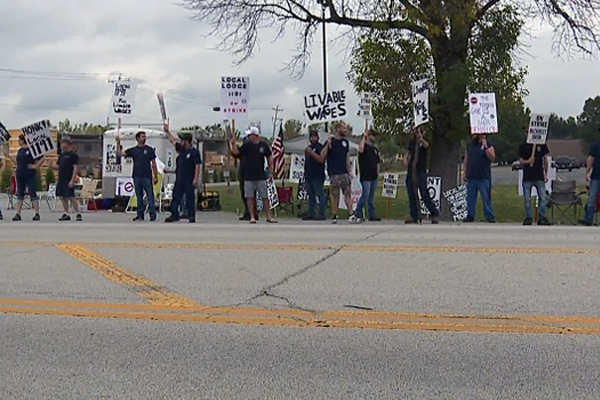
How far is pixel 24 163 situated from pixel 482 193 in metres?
9.31

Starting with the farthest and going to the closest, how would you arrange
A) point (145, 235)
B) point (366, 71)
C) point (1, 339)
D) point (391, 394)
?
point (366, 71)
point (145, 235)
point (1, 339)
point (391, 394)

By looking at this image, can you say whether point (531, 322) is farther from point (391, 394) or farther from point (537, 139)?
point (537, 139)

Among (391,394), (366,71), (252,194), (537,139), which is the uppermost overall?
(366,71)

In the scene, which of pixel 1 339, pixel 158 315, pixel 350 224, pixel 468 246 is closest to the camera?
pixel 1 339

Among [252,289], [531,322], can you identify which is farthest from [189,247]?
[531,322]

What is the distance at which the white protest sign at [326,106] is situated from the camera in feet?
51.2

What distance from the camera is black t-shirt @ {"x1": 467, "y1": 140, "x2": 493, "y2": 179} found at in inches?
542

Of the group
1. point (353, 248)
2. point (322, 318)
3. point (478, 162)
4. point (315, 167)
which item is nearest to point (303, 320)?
point (322, 318)

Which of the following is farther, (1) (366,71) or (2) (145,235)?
(1) (366,71)

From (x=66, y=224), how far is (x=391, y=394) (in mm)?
10470

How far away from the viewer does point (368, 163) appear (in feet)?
46.8

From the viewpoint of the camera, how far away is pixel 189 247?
32.2 ft

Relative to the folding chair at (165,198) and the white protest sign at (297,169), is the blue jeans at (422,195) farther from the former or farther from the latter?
the folding chair at (165,198)

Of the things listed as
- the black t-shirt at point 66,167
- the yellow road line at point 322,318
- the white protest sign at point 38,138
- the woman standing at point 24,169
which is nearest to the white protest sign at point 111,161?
the white protest sign at point 38,138
